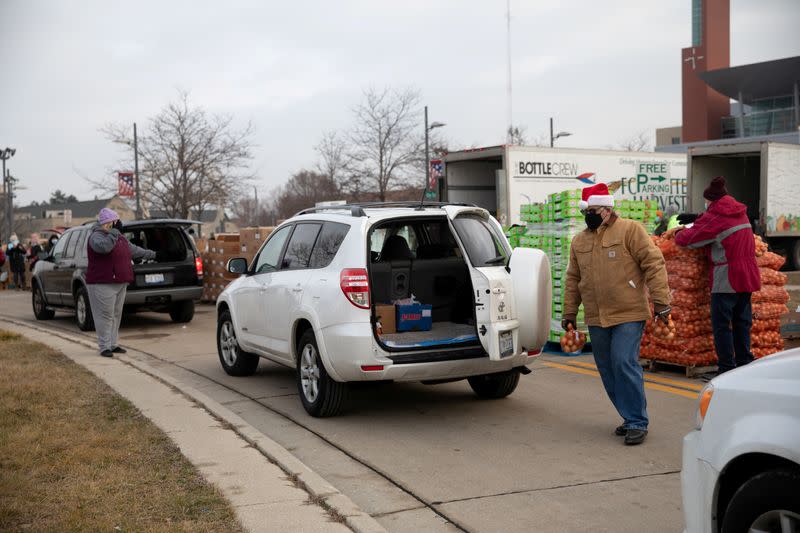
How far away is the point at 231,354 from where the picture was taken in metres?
10.0

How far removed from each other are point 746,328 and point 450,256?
314cm

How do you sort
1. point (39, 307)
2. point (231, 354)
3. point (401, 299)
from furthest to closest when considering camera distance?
A: point (39, 307) < point (231, 354) < point (401, 299)

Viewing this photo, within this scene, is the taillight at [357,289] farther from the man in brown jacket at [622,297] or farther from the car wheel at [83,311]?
the car wheel at [83,311]

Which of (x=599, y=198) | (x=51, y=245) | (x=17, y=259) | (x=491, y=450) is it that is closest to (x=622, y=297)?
(x=599, y=198)

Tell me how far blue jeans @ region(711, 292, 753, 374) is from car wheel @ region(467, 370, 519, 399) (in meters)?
2.13

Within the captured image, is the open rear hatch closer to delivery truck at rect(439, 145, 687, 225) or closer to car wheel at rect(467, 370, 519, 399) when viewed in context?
delivery truck at rect(439, 145, 687, 225)

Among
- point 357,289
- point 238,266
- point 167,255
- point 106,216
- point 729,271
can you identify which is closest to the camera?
point 357,289

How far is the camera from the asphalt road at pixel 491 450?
503 cm

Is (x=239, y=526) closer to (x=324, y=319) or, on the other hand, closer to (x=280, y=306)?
(x=324, y=319)

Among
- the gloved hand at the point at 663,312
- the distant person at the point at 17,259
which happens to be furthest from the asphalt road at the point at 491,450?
the distant person at the point at 17,259

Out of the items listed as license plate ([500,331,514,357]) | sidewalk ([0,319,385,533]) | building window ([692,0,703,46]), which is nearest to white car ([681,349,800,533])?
sidewalk ([0,319,385,533])

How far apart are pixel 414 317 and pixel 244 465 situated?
94.3 inches

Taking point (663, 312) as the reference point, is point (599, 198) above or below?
above

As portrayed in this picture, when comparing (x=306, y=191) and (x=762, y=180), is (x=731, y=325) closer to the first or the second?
(x=762, y=180)
